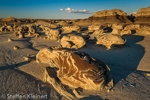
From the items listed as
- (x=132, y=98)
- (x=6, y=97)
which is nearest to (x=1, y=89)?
(x=6, y=97)

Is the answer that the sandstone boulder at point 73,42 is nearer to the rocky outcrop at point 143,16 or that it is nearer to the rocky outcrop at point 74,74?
the rocky outcrop at point 74,74

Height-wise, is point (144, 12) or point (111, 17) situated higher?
point (144, 12)

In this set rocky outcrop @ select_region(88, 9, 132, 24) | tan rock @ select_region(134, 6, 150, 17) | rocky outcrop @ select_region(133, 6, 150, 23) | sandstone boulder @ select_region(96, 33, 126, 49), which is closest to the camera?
sandstone boulder @ select_region(96, 33, 126, 49)

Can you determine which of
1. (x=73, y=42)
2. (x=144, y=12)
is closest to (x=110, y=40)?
(x=73, y=42)

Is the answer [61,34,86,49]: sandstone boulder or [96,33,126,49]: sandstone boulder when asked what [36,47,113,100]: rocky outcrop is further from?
[96,33,126,49]: sandstone boulder

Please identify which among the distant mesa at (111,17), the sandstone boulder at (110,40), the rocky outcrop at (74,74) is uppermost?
the distant mesa at (111,17)

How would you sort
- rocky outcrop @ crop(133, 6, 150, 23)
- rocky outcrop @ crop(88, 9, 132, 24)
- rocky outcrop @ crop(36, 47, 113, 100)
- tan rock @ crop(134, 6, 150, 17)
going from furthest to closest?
rocky outcrop @ crop(88, 9, 132, 24) → tan rock @ crop(134, 6, 150, 17) → rocky outcrop @ crop(133, 6, 150, 23) → rocky outcrop @ crop(36, 47, 113, 100)

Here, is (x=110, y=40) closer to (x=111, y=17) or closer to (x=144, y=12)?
(x=111, y=17)

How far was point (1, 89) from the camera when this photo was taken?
2488 millimetres

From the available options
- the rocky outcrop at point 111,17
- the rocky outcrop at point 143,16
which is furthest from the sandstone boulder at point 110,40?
the rocky outcrop at point 143,16

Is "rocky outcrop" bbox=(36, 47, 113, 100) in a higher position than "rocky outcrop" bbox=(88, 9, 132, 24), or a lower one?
lower

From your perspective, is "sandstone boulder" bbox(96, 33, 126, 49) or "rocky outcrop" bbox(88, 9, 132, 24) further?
"rocky outcrop" bbox(88, 9, 132, 24)

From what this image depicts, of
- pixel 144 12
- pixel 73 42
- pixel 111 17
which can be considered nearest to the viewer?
pixel 73 42

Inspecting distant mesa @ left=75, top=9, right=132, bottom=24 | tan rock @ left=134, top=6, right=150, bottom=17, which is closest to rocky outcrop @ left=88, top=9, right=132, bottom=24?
distant mesa @ left=75, top=9, right=132, bottom=24
